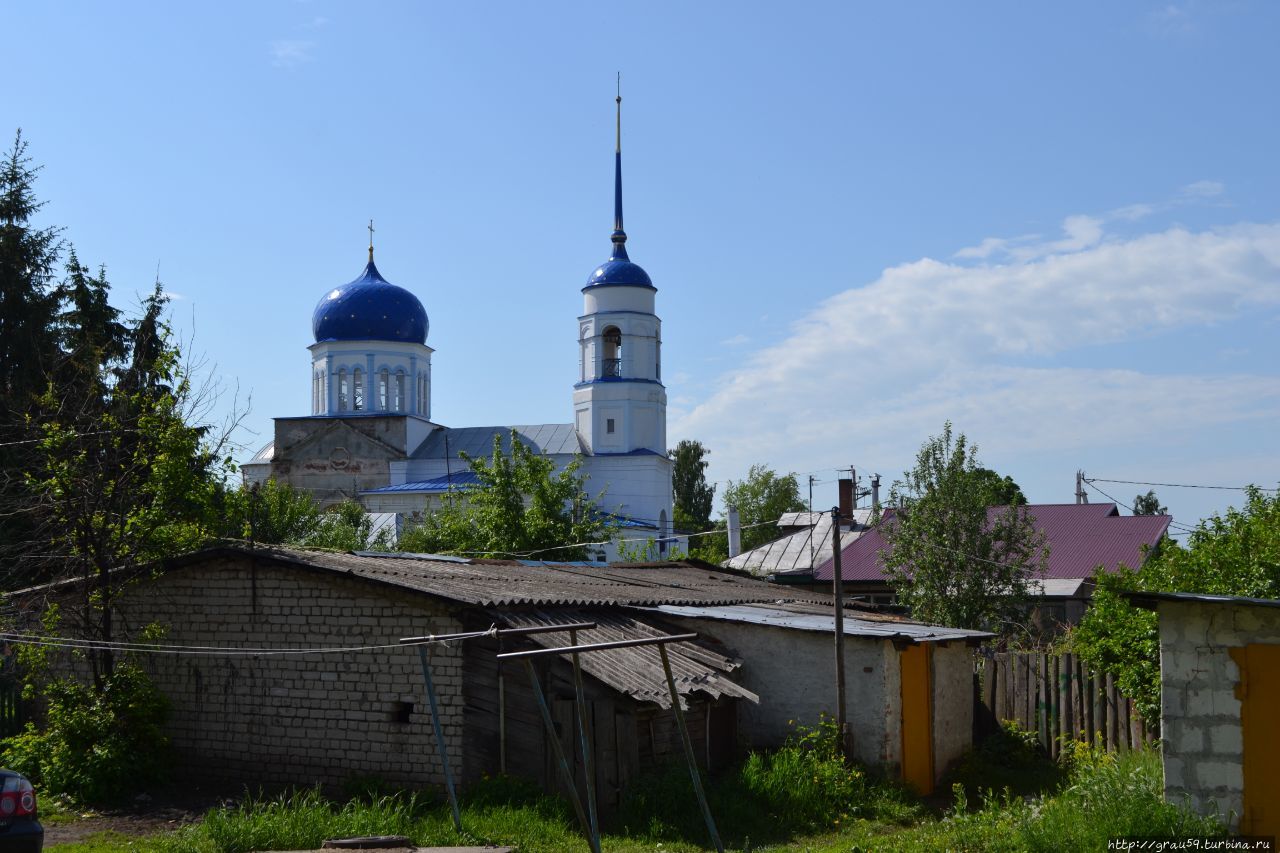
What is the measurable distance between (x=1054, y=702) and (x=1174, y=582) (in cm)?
302

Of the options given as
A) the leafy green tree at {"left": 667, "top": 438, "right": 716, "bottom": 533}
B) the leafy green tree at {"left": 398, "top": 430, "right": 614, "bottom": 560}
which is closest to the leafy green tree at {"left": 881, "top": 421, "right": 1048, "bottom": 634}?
the leafy green tree at {"left": 398, "top": 430, "right": 614, "bottom": 560}

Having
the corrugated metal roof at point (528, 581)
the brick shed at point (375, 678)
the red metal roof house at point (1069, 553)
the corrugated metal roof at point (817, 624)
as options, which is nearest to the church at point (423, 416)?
the red metal roof house at point (1069, 553)

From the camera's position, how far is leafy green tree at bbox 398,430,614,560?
109 ft

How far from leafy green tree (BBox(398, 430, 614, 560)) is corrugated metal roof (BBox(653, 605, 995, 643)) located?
14.5 meters

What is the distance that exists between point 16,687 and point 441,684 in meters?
6.30

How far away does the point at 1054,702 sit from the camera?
17062mm

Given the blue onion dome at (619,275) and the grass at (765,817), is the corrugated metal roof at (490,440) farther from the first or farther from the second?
the grass at (765,817)

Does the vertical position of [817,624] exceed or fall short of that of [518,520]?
it falls short

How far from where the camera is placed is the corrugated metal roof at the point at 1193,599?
388 inches

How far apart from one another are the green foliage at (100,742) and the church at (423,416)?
3339cm

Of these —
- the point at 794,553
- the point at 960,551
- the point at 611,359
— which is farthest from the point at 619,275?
the point at 960,551

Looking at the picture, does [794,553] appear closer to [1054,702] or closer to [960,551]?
[960,551]

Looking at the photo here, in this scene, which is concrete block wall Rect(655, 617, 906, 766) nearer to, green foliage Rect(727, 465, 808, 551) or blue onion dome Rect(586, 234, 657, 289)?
blue onion dome Rect(586, 234, 657, 289)

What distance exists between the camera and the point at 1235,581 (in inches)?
562
